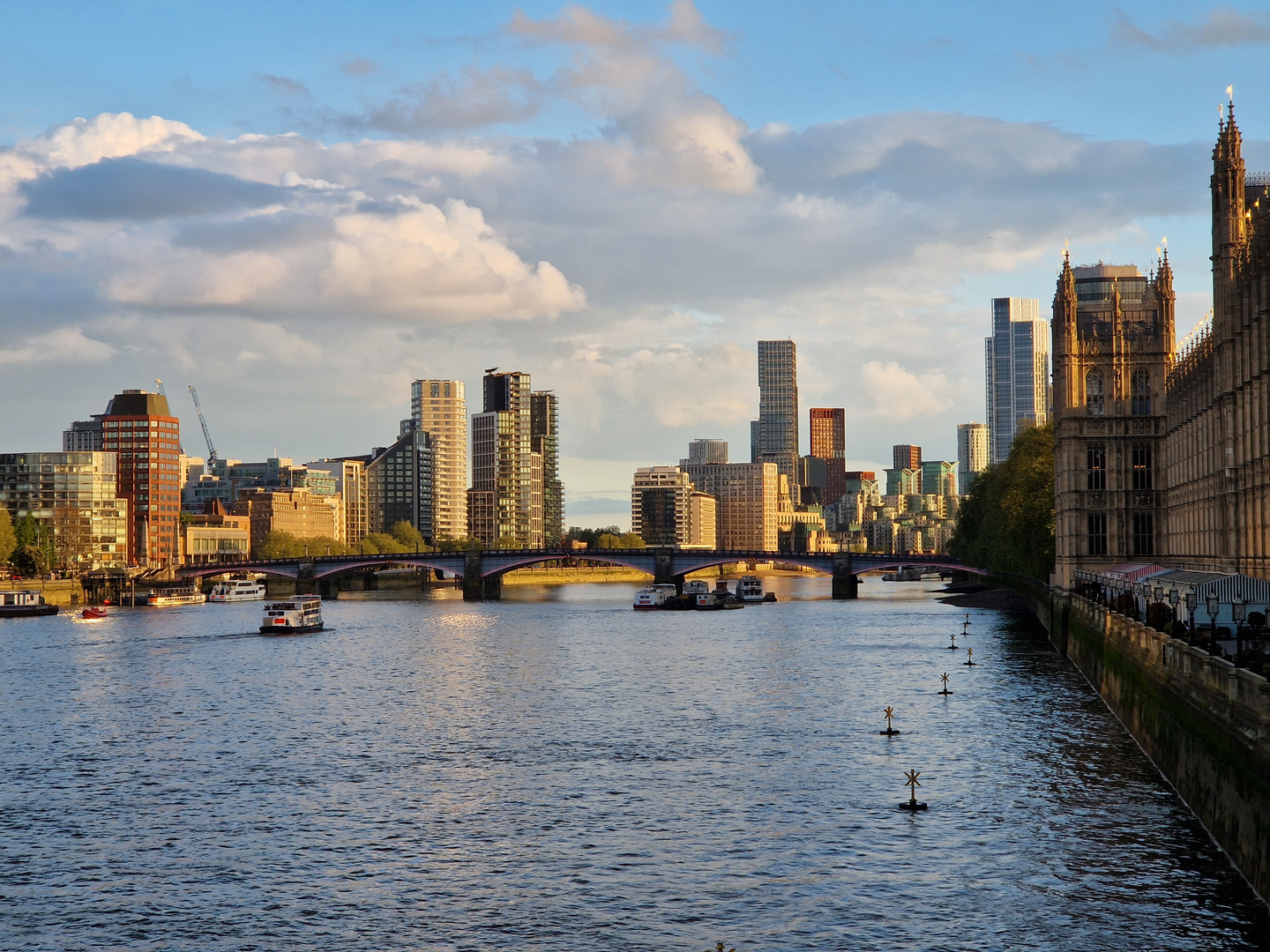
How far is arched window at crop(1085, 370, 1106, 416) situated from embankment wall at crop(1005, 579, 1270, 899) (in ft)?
269

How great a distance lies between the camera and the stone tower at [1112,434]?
144625 mm

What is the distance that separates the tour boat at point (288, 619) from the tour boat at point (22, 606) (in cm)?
4894

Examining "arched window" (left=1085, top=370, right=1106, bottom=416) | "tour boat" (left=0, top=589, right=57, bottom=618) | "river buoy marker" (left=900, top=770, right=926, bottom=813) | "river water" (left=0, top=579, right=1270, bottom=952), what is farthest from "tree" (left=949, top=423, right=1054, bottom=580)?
"tour boat" (left=0, top=589, right=57, bottom=618)

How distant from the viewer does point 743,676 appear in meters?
94.3

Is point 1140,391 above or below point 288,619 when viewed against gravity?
above

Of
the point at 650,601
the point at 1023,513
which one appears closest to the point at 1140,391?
the point at 1023,513

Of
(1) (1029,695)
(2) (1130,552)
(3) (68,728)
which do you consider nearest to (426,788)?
(3) (68,728)

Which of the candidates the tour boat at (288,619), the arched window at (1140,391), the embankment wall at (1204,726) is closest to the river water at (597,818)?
the embankment wall at (1204,726)

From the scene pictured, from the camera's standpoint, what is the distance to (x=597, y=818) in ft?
162

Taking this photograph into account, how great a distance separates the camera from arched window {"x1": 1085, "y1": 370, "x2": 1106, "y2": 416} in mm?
147625

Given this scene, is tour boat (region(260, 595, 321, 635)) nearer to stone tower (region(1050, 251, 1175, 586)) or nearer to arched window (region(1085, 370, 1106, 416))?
stone tower (region(1050, 251, 1175, 586))

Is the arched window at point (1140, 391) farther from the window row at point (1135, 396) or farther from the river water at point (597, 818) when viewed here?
the river water at point (597, 818)

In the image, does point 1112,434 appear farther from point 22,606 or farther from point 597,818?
point 22,606

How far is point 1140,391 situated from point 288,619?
9099 centimetres
